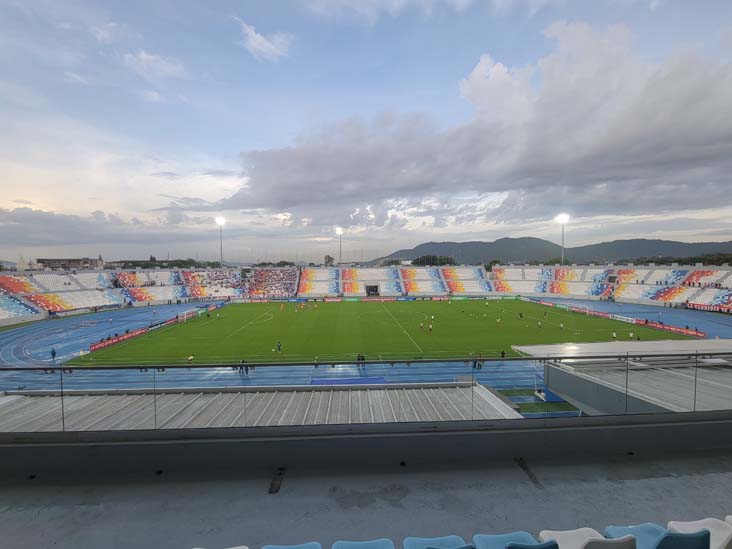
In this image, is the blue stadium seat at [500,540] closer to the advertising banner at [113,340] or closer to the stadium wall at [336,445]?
the stadium wall at [336,445]

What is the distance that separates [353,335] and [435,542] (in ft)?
96.0

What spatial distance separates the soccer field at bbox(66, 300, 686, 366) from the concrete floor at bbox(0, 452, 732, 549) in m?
19.6

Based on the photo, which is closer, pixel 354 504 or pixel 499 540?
pixel 499 540

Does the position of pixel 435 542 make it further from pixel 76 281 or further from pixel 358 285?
pixel 358 285

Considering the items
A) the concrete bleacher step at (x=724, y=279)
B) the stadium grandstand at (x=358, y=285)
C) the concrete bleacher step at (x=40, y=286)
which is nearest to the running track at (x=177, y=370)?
the stadium grandstand at (x=358, y=285)

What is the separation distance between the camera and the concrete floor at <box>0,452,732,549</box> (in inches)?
122

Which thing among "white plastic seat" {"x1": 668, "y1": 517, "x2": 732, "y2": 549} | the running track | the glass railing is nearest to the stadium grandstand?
the running track

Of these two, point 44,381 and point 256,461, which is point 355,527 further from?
point 44,381

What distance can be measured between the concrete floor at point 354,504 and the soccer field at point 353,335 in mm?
19590

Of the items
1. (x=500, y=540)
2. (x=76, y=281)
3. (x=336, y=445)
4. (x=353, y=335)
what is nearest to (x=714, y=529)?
(x=500, y=540)

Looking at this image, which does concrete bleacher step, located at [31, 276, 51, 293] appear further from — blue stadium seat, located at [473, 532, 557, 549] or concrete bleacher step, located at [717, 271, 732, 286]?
concrete bleacher step, located at [717, 271, 732, 286]

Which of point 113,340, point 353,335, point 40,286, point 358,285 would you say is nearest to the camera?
point 113,340

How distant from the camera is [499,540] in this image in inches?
103

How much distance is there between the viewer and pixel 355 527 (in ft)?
10.3
